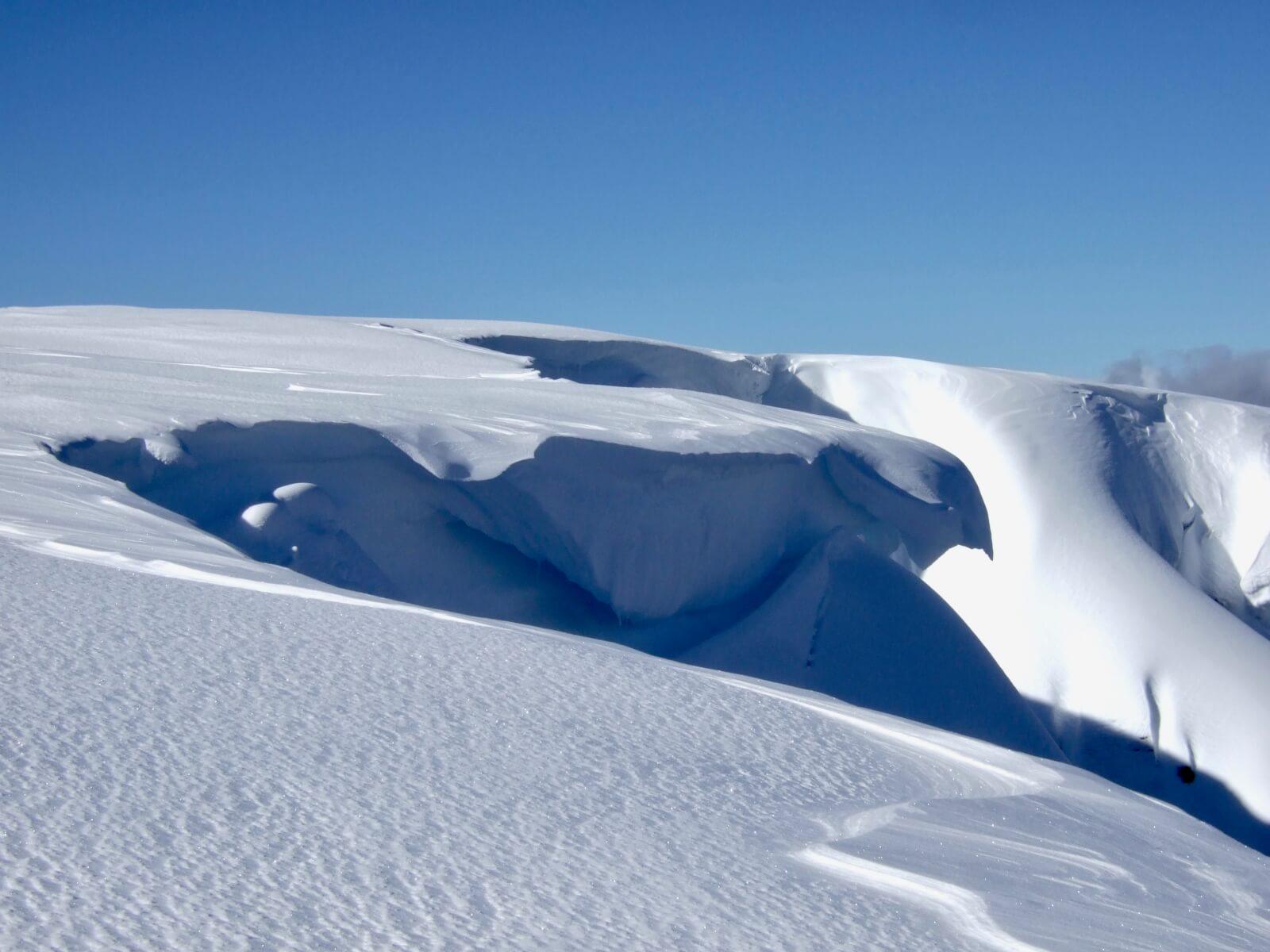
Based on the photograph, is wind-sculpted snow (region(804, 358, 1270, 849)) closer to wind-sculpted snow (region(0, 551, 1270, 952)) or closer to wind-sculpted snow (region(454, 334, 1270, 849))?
wind-sculpted snow (region(454, 334, 1270, 849))

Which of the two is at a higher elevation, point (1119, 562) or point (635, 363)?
point (635, 363)

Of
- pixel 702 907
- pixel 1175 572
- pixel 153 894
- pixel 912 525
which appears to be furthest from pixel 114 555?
pixel 1175 572

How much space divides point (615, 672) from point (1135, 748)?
5.08 metres

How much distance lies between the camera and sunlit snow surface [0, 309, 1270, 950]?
3.69 feet

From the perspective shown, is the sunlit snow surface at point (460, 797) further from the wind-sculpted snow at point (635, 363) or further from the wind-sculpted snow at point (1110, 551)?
the wind-sculpted snow at point (635, 363)

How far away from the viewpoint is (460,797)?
56.6 inches

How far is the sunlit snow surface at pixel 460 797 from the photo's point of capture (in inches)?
44.3

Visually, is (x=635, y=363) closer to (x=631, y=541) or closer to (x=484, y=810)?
(x=631, y=541)

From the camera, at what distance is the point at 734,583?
5.12 metres

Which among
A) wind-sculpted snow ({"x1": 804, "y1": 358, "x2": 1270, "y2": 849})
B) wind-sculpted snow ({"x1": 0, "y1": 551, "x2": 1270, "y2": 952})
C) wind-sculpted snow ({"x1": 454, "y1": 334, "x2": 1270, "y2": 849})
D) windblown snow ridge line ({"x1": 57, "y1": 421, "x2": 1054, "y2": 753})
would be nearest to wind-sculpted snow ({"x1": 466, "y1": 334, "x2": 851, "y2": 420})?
wind-sculpted snow ({"x1": 454, "y1": 334, "x2": 1270, "y2": 849})

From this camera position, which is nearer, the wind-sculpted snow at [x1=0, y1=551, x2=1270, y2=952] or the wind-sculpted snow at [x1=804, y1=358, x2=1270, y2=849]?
the wind-sculpted snow at [x1=0, y1=551, x2=1270, y2=952]

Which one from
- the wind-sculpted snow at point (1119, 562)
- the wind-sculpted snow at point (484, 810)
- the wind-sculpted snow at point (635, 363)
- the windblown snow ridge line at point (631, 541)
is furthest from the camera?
the wind-sculpted snow at point (635, 363)

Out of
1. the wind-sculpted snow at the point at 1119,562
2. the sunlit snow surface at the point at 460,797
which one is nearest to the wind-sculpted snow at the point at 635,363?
the wind-sculpted snow at the point at 1119,562

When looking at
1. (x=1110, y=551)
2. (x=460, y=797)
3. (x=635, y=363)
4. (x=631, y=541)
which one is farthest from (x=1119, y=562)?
(x=460, y=797)
